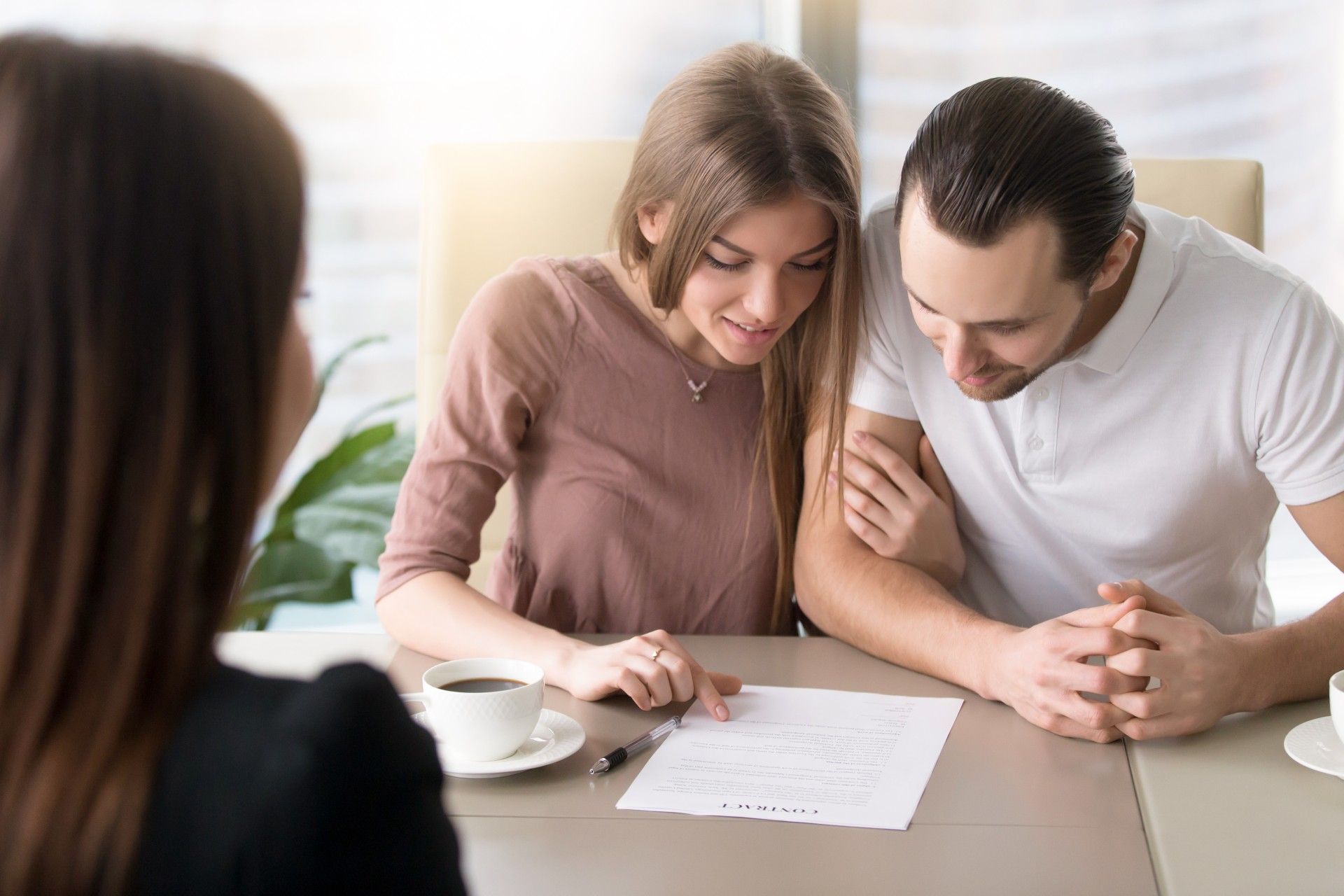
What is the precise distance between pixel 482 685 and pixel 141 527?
0.60 m

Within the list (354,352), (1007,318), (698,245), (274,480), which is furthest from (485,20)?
(274,480)

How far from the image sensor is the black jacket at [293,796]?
18.9 inches

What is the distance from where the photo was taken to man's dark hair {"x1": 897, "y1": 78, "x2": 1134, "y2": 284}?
1.24 m

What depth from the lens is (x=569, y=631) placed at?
1.55 m

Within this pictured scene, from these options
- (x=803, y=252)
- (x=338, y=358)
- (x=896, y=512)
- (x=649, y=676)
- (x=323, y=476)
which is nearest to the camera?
(x=649, y=676)

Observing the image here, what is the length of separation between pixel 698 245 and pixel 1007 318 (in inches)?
13.5

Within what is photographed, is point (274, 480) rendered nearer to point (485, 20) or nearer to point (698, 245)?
point (698, 245)

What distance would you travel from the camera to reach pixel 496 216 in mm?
1788

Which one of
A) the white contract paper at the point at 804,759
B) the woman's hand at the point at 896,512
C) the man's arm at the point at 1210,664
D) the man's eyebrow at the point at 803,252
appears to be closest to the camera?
Result: the white contract paper at the point at 804,759

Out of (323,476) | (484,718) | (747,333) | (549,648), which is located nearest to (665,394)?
(747,333)

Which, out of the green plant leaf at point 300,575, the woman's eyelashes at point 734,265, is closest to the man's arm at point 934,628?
the woman's eyelashes at point 734,265

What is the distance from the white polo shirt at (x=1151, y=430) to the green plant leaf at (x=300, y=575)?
1.23 m

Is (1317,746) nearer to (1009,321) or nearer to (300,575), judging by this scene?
(1009,321)

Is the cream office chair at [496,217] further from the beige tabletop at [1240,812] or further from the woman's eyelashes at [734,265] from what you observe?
the beige tabletop at [1240,812]
